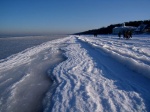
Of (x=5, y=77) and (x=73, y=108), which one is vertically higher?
(x=73, y=108)

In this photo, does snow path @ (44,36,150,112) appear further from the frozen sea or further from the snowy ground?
the frozen sea

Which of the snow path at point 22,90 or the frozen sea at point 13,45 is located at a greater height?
the snow path at point 22,90

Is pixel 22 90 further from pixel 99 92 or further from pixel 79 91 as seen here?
pixel 99 92

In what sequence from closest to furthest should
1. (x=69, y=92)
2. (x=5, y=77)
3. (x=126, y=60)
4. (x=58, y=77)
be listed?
(x=69, y=92) < (x=58, y=77) < (x=5, y=77) < (x=126, y=60)

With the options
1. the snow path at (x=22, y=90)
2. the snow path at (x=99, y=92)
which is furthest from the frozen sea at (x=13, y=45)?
the snow path at (x=99, y=92)

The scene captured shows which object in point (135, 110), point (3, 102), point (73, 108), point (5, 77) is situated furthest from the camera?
point (5, 77)

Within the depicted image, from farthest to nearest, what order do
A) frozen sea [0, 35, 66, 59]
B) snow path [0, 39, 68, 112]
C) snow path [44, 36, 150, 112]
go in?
1. frozen sea [0, 35, 66, 59]
2. snow path [0, 39, 68, 112]
3. snow path [44, 36, 150, 112]

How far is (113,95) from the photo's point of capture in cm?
542

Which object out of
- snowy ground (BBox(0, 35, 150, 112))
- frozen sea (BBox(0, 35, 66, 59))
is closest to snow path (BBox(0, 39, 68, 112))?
snowy ground (BBox(0, 35, 150, 112))

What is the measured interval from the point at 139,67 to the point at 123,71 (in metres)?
0.62

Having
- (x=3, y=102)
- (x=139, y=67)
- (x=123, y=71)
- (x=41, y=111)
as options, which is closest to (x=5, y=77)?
(x=3, y=102)

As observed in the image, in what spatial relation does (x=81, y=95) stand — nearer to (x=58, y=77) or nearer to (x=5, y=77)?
(x=58, y=77)

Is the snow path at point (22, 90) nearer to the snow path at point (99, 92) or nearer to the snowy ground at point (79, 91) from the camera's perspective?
the snowy ground at point (79, 91)

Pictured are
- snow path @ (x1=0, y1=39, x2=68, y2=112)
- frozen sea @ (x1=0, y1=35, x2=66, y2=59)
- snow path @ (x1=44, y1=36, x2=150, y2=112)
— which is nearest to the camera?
snow path @ (x1=44, y1=36, x2=150, y2=112)
